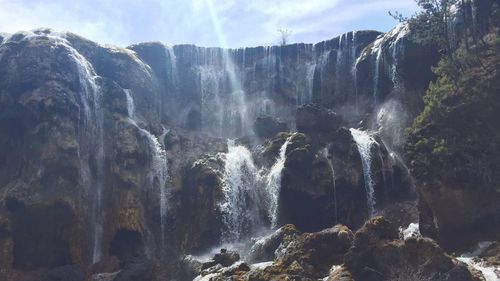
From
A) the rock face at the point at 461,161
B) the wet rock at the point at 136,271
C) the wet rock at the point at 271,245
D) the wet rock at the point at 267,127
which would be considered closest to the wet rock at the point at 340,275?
the wet rock at the point at 271,245

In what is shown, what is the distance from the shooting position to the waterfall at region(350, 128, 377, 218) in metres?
43.5

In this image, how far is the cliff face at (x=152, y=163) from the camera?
42.0m

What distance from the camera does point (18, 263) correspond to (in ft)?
131

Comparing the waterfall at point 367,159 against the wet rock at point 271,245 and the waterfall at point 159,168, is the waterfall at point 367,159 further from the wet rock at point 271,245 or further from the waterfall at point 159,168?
the waterfall at point 159,168

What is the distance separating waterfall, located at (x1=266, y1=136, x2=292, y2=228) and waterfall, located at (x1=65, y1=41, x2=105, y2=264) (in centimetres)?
1379

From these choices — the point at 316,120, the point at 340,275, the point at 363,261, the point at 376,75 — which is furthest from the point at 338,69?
the point at 340,275

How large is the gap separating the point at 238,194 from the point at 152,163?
29.1ft

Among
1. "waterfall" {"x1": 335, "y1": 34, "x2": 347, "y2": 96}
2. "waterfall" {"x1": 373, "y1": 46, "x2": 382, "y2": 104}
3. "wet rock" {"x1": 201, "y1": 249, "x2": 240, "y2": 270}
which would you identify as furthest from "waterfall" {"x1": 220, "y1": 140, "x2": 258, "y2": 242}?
"waterfall" {"x1": 335, "y1": 34, "x2": 347, "y2": 96}

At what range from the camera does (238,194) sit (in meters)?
46.1

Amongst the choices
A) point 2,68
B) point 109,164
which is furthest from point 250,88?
point 2,68

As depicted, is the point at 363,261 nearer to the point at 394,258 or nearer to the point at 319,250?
the point at 394,258

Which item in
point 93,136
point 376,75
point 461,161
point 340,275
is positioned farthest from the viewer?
point 376,75

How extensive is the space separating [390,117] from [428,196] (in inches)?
636

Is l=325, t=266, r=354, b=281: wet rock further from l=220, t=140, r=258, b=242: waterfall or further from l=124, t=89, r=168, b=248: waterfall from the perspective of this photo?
l=124, t=89, r=168, b=248: waterfall
